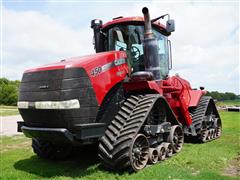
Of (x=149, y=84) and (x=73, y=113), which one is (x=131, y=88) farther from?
(x=73, y=113)

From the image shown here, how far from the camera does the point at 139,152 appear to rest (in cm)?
677

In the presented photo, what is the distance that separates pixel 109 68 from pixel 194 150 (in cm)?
350

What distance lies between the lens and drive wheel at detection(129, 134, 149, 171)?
648cm

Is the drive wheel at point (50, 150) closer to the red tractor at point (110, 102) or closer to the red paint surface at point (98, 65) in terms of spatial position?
the red tractor at point (110, 102)

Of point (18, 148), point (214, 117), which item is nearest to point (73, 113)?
point (18, 148)

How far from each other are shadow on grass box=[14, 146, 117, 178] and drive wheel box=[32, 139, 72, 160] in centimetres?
16

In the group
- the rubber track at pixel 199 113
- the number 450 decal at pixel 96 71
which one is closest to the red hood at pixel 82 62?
the number 450 decal at pixel 96 71

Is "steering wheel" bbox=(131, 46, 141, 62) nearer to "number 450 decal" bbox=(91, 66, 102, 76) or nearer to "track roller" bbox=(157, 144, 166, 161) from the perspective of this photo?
"number 450 decal" bbox=(91, 66, 102, 76)

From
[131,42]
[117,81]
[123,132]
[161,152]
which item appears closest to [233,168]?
[161,152]

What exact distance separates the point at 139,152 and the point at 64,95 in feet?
6.20

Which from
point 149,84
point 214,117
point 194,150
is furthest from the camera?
point 214,117

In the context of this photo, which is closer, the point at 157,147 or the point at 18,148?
the point at 157,147

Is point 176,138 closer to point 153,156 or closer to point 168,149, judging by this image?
point 168,149

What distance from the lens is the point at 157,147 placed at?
7.69m
